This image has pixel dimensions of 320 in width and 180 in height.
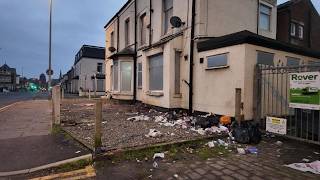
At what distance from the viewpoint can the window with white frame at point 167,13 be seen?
1544 cm

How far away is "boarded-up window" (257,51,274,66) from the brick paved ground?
14.1 ft

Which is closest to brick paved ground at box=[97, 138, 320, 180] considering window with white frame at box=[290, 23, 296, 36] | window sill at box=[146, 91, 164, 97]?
window sill at box=[146, 91, 164, 97]

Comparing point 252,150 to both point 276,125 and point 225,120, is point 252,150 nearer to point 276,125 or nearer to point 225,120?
point 276,125

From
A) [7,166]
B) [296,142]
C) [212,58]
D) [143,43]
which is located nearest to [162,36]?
[143,43]

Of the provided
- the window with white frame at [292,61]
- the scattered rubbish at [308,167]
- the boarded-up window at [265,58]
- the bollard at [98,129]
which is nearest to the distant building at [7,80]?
the window with white frame at [292,61]

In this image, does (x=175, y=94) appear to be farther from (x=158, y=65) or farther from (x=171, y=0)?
(x=171, y=0)

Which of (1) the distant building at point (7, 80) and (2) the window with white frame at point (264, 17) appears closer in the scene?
(2) the window with white frame at point (264, 17)

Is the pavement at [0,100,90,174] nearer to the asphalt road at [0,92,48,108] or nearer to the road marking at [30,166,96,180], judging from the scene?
the road marking at [30,166,96,180]

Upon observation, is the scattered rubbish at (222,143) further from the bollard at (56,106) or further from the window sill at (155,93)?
the bollard at (56,106)

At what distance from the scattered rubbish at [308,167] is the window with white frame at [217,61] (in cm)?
529

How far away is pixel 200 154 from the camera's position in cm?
669

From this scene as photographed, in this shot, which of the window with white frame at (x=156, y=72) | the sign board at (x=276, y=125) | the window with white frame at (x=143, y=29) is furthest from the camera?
the window with white frame at (x=143, y=29)

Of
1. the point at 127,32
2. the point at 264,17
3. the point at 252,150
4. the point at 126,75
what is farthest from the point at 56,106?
the point at 127,32

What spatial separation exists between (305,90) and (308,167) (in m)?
2.42
